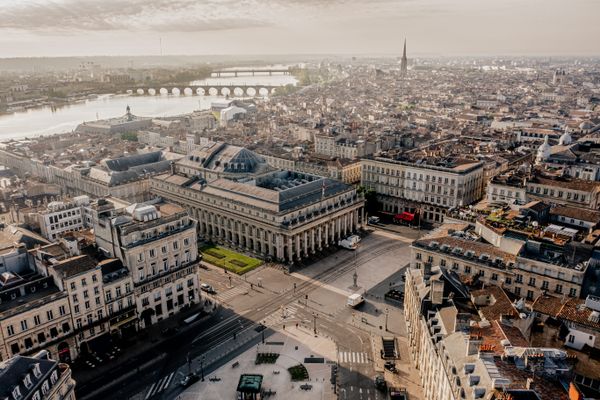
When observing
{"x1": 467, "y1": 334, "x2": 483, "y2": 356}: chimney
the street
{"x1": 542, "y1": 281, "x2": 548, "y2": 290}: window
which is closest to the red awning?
the street

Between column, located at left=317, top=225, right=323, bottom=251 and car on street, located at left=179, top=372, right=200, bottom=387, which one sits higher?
column, located at left=317, top=225, right=323, bottom=251

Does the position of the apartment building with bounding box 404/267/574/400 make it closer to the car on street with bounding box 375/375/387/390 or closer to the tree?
the car on street with bounding box 375/375/387/390

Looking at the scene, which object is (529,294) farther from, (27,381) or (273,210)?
(27,381)

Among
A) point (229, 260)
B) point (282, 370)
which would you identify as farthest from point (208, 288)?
point (282, 370)

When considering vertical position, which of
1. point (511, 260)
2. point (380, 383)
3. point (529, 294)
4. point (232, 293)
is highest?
point (511, 260)

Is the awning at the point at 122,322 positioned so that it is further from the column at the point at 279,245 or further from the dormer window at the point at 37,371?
the column at the point at 279,245

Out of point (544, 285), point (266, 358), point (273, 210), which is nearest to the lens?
point (544, 285)
